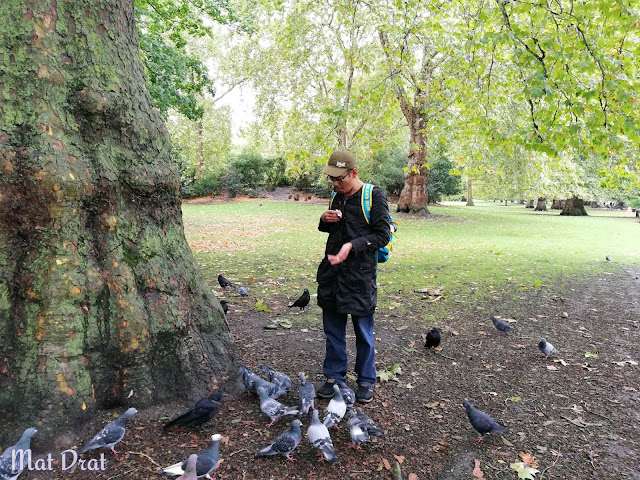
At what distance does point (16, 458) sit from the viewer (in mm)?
2553

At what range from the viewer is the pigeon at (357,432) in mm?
3025

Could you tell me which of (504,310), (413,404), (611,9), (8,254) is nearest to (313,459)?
(413,404)

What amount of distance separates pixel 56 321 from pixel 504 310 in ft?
20.5

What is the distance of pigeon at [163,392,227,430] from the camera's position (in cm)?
304

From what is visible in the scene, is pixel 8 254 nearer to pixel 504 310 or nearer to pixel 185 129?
pixel 504 310

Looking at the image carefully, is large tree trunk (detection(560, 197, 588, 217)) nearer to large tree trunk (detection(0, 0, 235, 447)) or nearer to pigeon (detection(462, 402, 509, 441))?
pigeon (detection(462, 402, 509, 441))

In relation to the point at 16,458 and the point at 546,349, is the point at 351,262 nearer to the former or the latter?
the point at 16,458

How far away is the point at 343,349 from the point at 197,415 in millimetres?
1364

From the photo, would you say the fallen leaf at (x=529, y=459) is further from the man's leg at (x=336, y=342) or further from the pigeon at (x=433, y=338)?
the pigeon at (x=433, y=338)

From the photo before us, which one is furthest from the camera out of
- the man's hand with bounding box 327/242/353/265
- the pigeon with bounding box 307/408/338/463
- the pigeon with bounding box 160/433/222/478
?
the man's hand with bounding box 327/242/353/265

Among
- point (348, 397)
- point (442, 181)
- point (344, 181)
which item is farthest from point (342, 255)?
point (442, 181)

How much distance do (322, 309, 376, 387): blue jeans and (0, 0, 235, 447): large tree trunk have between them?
39.1 inches

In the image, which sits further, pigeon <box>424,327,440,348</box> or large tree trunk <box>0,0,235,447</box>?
pigeon <box>424,327,440,348</box>

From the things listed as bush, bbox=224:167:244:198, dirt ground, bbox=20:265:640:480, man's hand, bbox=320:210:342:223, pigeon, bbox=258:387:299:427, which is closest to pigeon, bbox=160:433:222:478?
dirt ground, bbox=20:265:640:480
